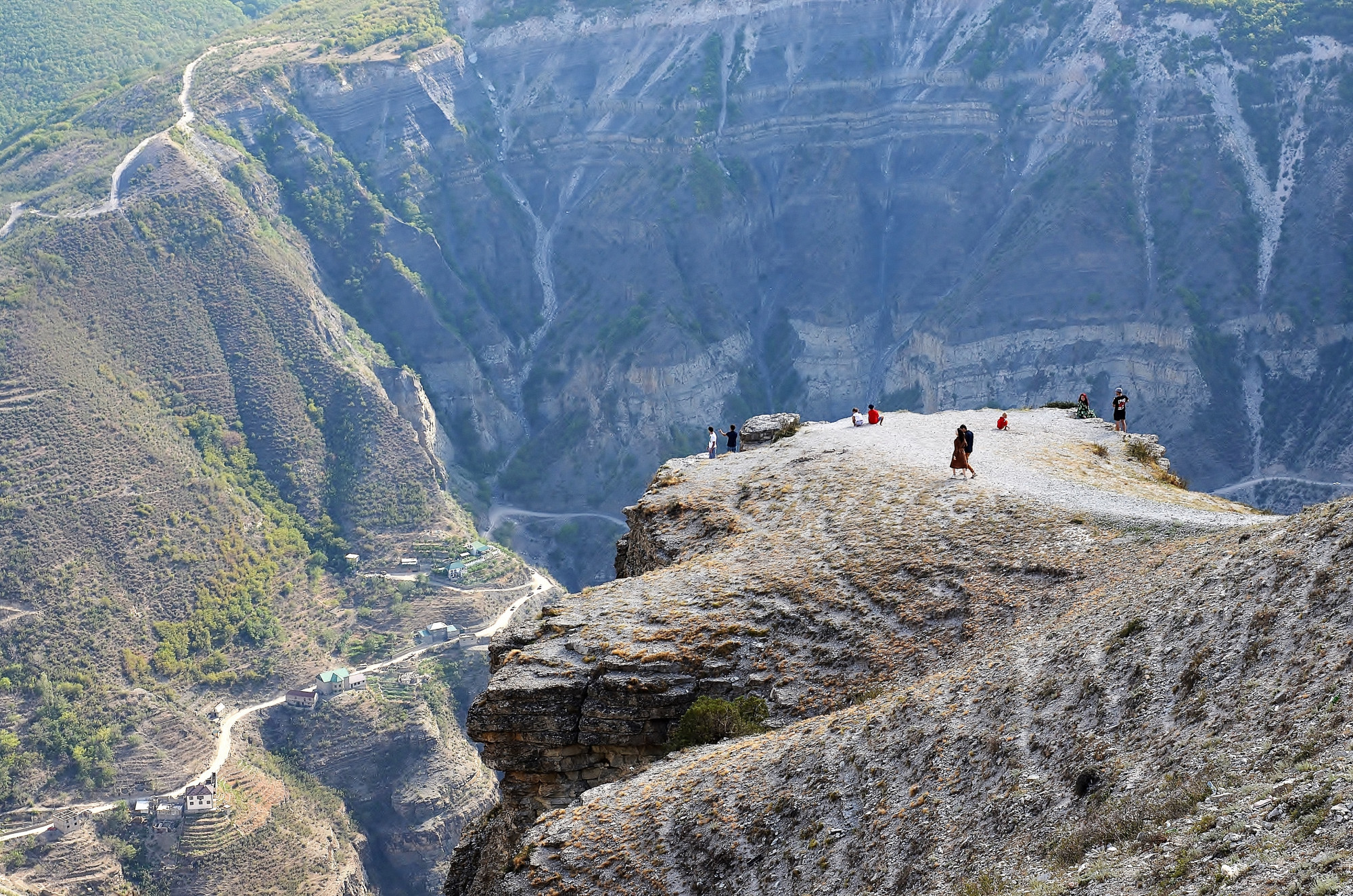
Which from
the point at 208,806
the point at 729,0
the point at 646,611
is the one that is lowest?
the point at 208,806

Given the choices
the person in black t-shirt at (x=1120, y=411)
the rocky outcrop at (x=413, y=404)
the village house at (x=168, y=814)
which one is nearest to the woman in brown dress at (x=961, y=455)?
the person in black t-shirt at (x=1120, y=411)

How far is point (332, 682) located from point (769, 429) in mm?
58493

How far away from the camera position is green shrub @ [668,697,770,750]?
23422 millimetres

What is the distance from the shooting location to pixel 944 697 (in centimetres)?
2025

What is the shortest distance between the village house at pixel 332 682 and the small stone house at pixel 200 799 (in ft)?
41.8

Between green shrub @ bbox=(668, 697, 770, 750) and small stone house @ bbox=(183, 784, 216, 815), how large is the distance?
65.0 metres

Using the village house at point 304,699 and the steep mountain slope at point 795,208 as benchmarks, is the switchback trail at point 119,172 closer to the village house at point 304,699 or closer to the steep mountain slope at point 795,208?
the steep mountain slope at point 795,208

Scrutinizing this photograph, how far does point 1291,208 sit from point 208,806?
319 feet

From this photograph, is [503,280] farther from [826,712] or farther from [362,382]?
[826,712]

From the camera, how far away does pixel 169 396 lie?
107 meters

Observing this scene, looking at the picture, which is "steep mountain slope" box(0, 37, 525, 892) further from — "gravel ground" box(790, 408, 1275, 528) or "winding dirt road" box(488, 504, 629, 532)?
"gravel ground" box(790, 408, 1275, 528)

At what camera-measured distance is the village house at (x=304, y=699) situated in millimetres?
92812

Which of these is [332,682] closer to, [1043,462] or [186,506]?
[186,506]

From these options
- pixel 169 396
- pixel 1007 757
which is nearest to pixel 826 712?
pixel 1007 757
